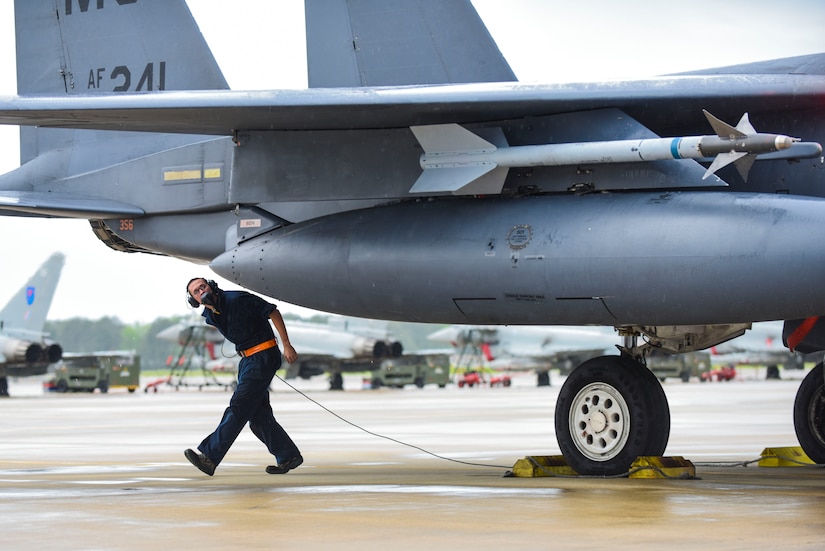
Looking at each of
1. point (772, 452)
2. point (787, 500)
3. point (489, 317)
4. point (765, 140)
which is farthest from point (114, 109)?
point (772, 452)

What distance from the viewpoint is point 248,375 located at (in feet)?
28.7

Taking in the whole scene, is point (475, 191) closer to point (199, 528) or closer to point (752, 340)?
point (199, 528)

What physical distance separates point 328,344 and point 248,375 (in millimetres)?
41424

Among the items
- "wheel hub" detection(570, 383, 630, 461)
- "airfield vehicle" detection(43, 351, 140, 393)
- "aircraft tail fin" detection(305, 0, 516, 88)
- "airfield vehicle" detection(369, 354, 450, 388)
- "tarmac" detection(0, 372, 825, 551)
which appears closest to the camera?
"tarmac" detection(0, 372, 825, 551)

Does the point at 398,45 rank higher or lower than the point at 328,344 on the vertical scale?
lower

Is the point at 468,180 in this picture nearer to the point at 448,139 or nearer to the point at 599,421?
the point at 448,139

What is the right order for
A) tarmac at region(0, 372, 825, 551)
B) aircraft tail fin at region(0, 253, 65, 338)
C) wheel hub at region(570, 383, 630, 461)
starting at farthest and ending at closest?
aircraft tail fin at region(0, 253, 65, 338), wheel hub at region(570, 383, 630, 461), tarmac at region(0, 372, 825, 551)

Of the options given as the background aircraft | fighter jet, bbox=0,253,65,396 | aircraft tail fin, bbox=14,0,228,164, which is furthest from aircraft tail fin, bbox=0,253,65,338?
aircraft tail fin, bbox=14,0,228,164

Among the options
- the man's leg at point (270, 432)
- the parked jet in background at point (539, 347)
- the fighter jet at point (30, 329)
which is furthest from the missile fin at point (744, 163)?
the parked jet in background at point (539, 347)

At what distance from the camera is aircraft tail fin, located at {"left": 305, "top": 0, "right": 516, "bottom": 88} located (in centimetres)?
1007

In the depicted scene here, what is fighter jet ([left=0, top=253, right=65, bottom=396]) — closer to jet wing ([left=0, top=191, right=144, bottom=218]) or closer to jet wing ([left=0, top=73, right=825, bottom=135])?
jet wing ([left=0, top=191, right=144, bottom=218])

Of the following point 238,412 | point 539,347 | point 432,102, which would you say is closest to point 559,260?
point 432,102

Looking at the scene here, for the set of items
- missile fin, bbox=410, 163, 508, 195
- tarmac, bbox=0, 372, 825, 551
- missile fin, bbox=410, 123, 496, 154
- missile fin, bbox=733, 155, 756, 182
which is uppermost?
missile fin, bbox=410, 123, 496, 154

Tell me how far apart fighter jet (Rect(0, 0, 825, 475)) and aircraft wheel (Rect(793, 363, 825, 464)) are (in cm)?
2
